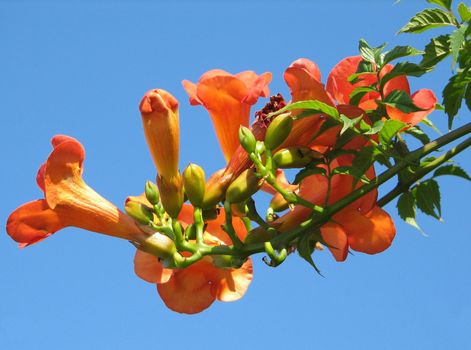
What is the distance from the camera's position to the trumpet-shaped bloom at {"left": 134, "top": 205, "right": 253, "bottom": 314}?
11.1 ft

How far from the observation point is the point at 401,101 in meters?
2.92

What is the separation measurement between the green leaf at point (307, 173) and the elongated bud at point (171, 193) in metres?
0.57

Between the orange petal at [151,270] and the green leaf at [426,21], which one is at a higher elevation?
the green leaf at [426,21]

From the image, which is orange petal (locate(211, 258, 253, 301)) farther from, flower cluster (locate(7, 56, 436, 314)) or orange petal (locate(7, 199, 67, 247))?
orange petal (locate(7, 199, 67, 247))

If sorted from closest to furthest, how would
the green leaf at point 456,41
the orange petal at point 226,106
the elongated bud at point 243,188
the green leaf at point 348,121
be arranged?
the green leaf at point 456,41
the green leaf at point 348,121
the elongated bud at point 243,188
the orange petal at point 226,106

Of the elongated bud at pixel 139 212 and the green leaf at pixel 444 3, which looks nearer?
the green leaf at pixel 444 3

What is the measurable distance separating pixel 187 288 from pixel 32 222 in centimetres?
81

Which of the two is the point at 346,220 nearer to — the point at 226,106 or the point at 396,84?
the point at 396,84

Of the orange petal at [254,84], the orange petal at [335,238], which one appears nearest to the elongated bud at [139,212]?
the orange petal at [254,84]

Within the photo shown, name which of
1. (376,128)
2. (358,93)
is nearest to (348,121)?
(376,128)

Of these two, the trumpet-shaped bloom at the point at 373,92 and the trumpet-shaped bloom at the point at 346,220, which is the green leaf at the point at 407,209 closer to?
the trumpet-shaped bloom at the point at 346,220

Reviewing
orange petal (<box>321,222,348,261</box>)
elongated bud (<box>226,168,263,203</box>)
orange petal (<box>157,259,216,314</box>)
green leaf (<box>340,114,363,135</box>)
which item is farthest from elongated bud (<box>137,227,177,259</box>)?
green leaf (<box>340,114,363,135</box>)

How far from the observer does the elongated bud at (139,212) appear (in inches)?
130

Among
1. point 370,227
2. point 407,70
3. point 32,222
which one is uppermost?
→ point 32,222
